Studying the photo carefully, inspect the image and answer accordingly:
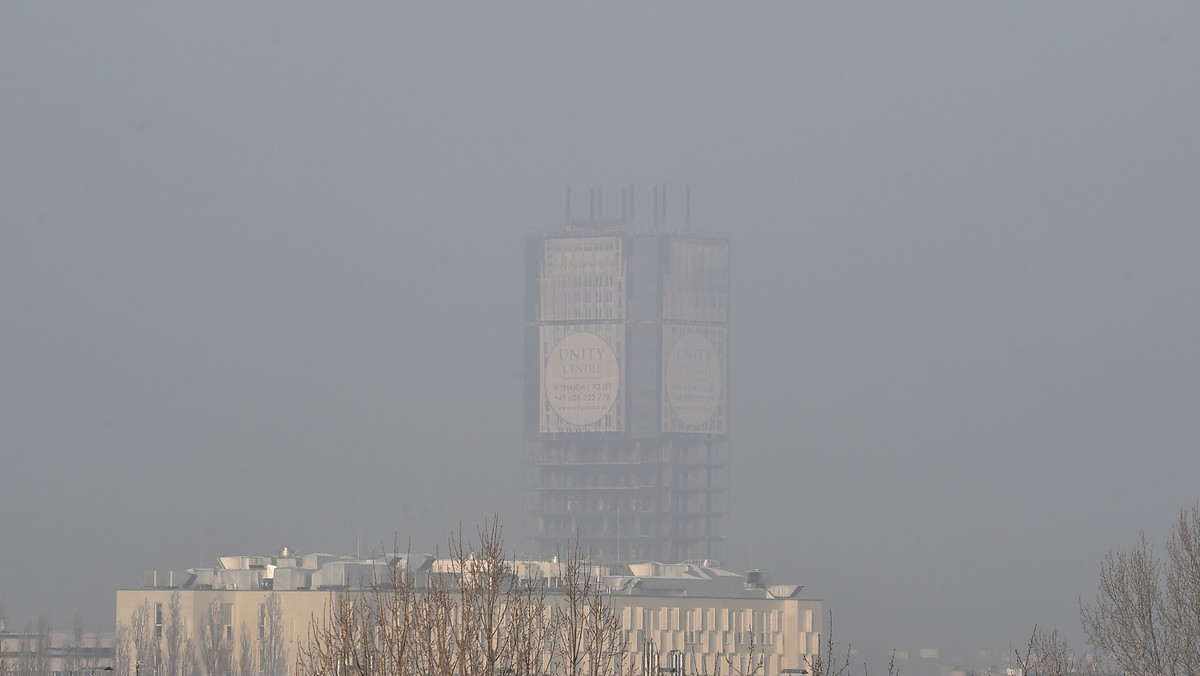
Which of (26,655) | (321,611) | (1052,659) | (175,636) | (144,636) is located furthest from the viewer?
(321,611)

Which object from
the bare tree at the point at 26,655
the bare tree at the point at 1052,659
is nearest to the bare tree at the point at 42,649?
the bare tree at the point at 26,655

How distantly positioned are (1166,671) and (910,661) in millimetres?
148593

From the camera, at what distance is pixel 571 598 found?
86.6 feet

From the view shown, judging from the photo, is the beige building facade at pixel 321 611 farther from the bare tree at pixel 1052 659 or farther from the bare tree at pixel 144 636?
the bare tree at pixel 1052 659

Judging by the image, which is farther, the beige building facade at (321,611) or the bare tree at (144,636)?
the beige building facade at (321,611)

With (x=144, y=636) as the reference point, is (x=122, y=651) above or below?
below

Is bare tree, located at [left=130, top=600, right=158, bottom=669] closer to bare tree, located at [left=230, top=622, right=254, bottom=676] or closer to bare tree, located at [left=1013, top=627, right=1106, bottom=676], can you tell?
bare tree, located at [left=230, top=622, right=254, bottom=676]

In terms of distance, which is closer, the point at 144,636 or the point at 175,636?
the point at 175,636

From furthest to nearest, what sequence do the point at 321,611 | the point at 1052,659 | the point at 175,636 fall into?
the point at 321,611 → the point at 175,636 → the point at 1052,659

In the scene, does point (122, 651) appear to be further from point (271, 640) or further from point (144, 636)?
point (271, 640)

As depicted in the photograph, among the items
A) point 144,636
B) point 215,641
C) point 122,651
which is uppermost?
point 215,641

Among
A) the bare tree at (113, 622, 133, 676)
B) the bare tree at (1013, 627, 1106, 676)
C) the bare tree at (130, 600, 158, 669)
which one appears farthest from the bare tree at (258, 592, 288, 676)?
the bare tree at (1013, 627, 1106, 676)

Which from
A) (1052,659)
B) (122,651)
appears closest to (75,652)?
(122,651)

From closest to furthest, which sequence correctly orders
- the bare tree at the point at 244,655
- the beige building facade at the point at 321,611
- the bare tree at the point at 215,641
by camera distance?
the bare tree at the point at 215,641, the bare tree at the point at 244,655, the beige building facade at the point at 321,611
